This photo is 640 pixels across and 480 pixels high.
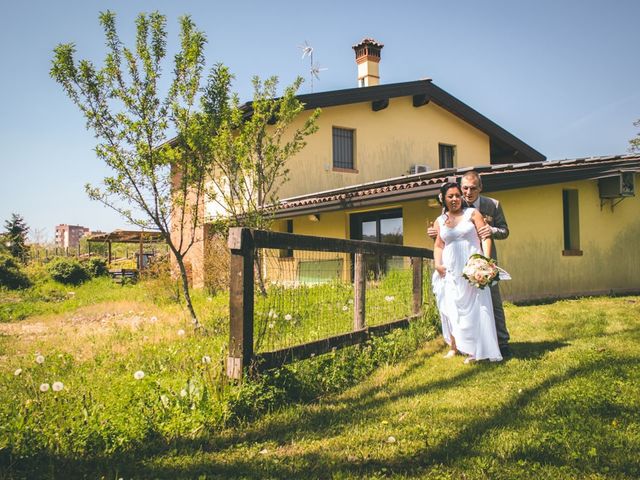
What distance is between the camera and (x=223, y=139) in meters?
9.62

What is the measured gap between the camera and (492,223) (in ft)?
18.4

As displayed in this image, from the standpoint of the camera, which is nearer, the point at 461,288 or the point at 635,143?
the point at 461,288

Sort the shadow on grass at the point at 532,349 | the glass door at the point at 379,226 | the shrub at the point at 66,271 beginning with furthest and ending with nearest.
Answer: the shrub at the point at 66,271
the glass door at the point at 379,226
the shadow on grass at the point at 532,349

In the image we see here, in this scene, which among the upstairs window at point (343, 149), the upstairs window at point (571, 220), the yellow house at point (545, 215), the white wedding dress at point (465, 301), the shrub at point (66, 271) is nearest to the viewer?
the white wedding dress at point (465, 301)

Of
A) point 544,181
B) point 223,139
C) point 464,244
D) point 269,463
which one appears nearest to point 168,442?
point 269,463

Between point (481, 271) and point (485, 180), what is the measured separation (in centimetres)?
556

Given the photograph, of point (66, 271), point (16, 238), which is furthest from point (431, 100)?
point (16, 238)

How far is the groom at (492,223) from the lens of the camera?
5375 millimetres

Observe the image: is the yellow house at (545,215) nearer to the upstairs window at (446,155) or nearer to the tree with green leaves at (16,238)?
the upstairs window at (446,155)

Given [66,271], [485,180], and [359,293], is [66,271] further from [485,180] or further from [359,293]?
[359,293]

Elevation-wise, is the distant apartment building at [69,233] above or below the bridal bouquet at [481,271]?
above

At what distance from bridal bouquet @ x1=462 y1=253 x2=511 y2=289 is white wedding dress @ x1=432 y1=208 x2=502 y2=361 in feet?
0.71

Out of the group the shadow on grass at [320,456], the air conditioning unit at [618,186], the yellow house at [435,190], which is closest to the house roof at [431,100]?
the yellow house at [435,190]

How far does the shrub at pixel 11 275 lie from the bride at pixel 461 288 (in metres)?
18.3
